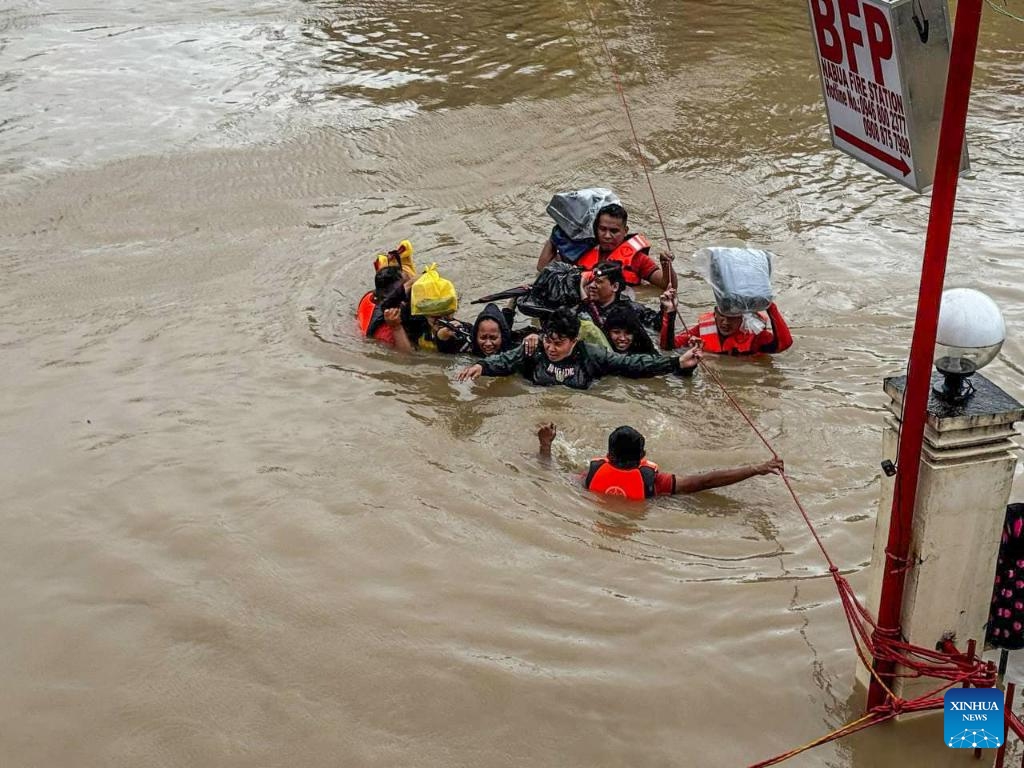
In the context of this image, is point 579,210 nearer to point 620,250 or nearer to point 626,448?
point 620,250

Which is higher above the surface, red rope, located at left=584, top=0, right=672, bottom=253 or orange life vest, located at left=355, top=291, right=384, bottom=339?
red rope, located at left=584, top=0, right=672, bottom=253

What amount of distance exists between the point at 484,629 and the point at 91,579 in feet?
5.98

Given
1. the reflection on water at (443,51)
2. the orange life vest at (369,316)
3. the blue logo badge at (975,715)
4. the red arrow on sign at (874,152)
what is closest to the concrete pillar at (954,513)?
the blue logo badge at (975,715)

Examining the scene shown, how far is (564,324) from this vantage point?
7.17 meters

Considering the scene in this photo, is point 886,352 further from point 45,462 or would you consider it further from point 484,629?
point 45,462

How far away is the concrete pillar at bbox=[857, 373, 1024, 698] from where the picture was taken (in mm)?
3650

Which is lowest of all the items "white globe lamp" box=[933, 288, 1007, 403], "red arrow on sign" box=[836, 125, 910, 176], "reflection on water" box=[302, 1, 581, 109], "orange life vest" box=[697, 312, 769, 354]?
"orange life vest" box=[697, 312, 769, 354]

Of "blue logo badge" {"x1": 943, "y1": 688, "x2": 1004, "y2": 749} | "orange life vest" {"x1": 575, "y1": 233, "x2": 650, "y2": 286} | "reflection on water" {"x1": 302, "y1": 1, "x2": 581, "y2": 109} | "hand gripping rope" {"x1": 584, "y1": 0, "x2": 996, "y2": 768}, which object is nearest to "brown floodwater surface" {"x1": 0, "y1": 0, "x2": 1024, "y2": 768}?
"reflection on water" {"x1": 302, "y1": 1, "x2": 581, "y2": 109}

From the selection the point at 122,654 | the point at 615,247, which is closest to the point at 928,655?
the point at 122,654

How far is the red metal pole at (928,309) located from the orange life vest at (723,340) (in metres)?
3.84

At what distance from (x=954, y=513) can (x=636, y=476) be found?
2226mm

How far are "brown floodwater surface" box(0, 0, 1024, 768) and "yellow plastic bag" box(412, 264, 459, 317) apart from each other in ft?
1.13

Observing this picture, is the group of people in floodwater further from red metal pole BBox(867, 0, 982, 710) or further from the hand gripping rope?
red metal pole BBox(867, 0, 982, 710)

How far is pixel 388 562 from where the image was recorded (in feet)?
17.5
